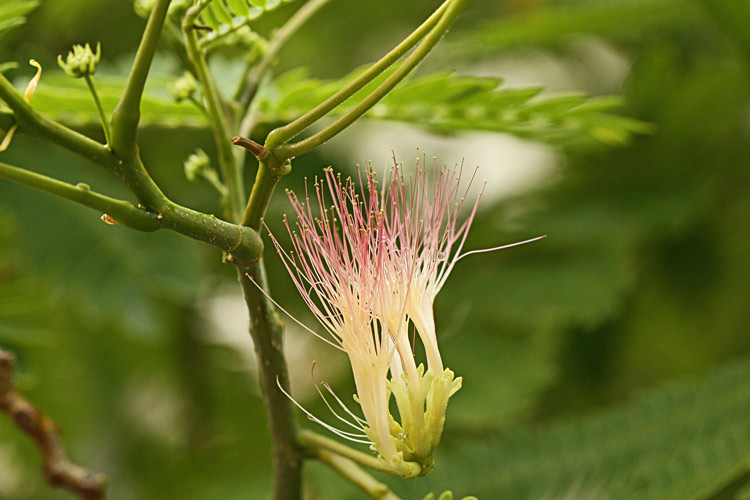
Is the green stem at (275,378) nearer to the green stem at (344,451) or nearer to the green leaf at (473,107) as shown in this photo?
the green stem at (344,451)

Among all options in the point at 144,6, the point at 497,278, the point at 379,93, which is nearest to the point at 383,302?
the point at 379,93

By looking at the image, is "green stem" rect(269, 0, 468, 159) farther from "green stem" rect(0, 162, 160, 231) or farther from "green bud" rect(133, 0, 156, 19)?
"green bud" rect(133, 0, 156, 19)

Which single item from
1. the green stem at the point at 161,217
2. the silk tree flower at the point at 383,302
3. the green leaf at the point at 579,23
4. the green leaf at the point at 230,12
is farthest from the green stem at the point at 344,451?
the green leaf at the point at 579,23

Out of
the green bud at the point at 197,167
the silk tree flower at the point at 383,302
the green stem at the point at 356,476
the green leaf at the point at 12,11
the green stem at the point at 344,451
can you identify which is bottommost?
the green stem at the point at 356,476

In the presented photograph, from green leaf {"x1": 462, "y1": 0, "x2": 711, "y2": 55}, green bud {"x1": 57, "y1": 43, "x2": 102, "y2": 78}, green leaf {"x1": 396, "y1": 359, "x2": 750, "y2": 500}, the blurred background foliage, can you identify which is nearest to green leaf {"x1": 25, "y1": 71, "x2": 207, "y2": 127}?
the blurred background foliage

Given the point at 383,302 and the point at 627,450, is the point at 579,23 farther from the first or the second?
the point at 383,302

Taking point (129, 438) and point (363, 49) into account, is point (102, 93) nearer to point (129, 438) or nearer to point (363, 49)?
point (129, 438)
